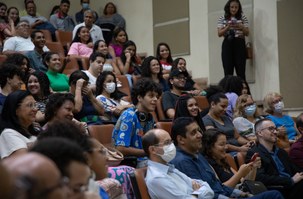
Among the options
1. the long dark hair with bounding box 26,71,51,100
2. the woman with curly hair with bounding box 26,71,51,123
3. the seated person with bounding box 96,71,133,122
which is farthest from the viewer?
the seated person with bounding box 96,71,133,122

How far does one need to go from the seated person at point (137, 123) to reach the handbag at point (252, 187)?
2.35 feet

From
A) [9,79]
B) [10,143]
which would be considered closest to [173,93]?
[9,79]

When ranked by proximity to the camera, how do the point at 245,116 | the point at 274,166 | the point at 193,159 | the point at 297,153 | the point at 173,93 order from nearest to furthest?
the point at 193,159
the point at 274,166
the point at 297,153
the point at 173,93
the point at 245,116

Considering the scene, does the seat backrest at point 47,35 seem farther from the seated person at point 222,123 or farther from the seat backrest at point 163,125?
the seat backrest at point 163,125

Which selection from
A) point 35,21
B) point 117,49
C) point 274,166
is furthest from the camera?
point 35,21

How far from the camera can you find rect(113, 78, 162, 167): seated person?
14.1ft

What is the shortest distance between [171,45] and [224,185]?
5.53 metres

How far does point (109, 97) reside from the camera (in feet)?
18.9

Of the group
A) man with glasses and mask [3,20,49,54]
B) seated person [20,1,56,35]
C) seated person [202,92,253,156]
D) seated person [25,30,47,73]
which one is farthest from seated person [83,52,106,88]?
seated person [20,1,56,35]

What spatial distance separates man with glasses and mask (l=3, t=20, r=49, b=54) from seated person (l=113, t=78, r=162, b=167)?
2.71 metres

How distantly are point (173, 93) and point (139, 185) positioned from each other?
8.73ft

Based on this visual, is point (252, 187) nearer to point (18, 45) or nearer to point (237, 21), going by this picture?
point (18, 45)

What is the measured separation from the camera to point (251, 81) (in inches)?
333

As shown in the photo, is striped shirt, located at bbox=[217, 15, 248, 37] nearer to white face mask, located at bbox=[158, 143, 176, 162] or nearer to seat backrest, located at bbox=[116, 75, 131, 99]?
seat backrest, located at bbox=[116, 75, 131, 99]
